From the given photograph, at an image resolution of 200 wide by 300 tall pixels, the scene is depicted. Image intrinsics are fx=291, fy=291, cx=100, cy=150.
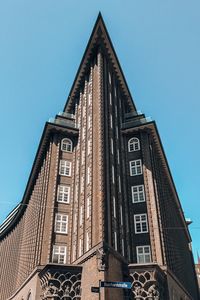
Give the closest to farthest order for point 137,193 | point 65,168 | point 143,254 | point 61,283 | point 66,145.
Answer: point 61,283, point 143,254, point 137,193, point 65,168, point 66,145

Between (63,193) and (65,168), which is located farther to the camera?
(65,168)

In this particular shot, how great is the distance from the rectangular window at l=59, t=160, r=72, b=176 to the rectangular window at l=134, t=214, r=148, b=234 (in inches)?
420

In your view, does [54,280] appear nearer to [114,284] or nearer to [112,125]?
[114,284]

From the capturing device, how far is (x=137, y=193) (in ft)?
119

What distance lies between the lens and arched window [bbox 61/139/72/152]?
4076 cm

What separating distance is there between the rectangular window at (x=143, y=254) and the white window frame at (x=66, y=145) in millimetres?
16469

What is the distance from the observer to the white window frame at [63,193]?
117 feet

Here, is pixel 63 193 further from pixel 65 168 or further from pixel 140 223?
pixel 140 223

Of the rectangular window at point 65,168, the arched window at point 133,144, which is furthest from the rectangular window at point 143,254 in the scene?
the arched window at point 133,144

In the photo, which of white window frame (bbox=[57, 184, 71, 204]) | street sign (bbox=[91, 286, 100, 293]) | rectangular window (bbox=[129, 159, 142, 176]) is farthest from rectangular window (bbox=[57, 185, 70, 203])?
street sign (bbox=[91, 286, 100, 293])

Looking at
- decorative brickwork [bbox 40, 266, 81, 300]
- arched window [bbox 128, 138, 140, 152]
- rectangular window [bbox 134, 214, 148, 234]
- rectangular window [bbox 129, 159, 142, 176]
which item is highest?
arched window [bbox 128, 138, 140, 152]

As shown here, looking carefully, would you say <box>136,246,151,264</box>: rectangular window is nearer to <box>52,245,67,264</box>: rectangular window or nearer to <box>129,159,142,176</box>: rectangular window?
<box>52,245,67,264</box>: rectangular window

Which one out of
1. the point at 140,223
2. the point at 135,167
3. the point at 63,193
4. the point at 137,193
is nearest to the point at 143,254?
the point at 140,223

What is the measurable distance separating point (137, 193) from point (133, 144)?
7.69 meters
